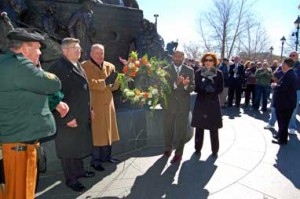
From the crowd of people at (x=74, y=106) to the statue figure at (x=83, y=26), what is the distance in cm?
324

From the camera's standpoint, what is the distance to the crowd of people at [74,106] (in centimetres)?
290

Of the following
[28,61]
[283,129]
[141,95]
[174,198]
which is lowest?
[174,198]

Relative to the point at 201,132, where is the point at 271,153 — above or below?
below

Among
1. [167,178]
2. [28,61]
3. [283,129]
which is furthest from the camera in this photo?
[283,129]

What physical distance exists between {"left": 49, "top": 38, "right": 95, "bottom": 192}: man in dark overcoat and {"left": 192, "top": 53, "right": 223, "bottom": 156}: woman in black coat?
233 cm

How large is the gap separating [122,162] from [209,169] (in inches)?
57.5

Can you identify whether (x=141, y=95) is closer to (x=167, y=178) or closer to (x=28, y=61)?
(x=167, y=178)

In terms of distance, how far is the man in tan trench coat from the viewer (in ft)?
16.6

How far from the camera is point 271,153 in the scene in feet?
21.5

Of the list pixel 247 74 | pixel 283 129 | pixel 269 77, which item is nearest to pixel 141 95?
pixel 283 129

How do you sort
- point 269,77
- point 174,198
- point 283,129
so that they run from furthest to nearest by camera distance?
1. point 269,77
2. point 283,129
3. point 174,198

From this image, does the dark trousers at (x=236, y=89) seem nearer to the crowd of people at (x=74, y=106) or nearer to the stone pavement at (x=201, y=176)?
the crowd of people at (x=74, y=106)

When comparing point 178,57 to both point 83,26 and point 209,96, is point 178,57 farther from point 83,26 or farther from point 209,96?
point 83,26

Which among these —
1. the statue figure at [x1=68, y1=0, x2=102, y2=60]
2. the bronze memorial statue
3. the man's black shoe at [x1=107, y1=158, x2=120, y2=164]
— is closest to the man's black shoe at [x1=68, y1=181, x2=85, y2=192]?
the man's black shoe at [x1=107, y1=158, x2=120, y2=164]
